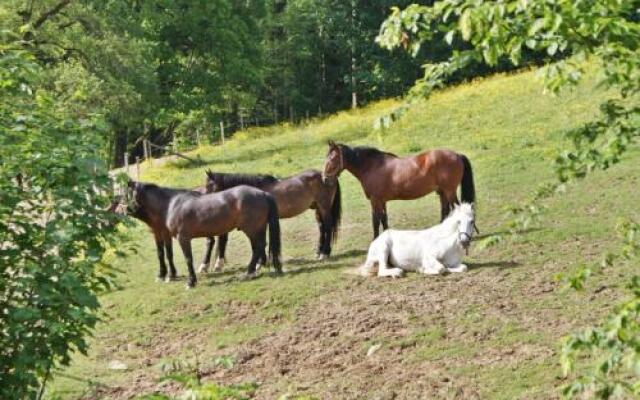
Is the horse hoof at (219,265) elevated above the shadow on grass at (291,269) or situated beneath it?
elevated above

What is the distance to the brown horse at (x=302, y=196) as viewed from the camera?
13.4 metres

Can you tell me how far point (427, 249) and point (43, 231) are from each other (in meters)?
6.91

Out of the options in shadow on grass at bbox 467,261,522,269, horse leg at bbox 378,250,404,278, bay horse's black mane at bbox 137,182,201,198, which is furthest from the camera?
bay horse's black mane at bbox 137,182,201,198

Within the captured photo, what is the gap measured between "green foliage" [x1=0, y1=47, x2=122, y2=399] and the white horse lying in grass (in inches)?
250

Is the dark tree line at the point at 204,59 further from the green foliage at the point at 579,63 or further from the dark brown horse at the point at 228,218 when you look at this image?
the green foliage at the point at 579,63

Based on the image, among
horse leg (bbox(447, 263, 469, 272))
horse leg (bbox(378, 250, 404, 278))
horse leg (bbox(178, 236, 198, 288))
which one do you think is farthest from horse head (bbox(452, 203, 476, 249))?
horse leg (bbox(178, 236, 198, 288))

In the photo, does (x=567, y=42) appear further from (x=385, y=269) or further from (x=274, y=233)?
(x=274, y=233)

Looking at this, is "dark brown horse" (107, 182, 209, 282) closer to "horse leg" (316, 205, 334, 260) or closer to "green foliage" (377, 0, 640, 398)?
"horse leg" (316, 205, 334, 260)

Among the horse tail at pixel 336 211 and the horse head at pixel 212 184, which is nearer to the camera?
the horse head at pixel 212 184

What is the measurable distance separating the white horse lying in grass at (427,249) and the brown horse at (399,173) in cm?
179

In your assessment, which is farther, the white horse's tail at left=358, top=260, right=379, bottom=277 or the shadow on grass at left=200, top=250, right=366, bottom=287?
the shadow on grass at left=200, top=250, right=366, bottom=287

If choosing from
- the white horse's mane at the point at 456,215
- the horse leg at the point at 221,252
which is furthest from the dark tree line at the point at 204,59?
the white horse's mane at the point at 456,215

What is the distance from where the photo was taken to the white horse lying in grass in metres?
10.9

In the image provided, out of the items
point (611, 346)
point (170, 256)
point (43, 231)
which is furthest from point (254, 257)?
point (611, 346)
